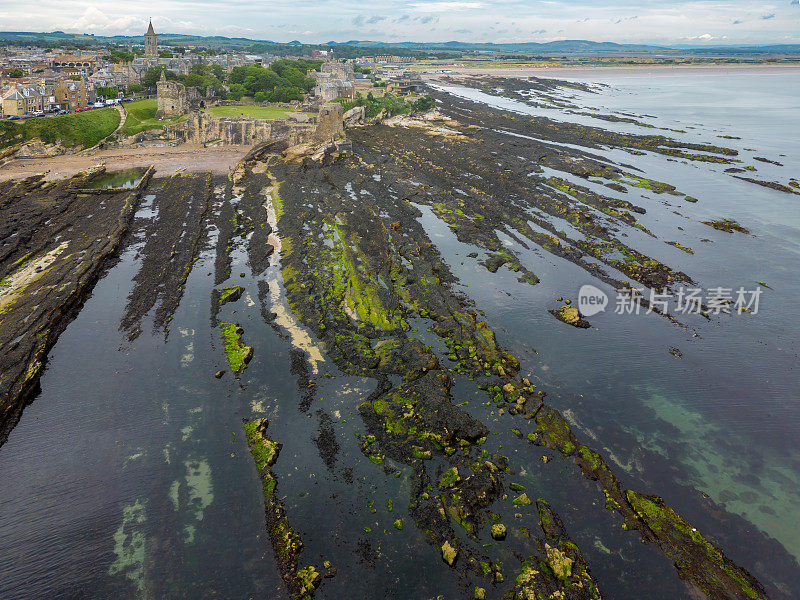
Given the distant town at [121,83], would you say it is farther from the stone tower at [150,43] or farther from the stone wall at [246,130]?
the stone wall at [246,130]

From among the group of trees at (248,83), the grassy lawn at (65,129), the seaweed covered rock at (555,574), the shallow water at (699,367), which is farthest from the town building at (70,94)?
the seaweed covered rock at (555,574)

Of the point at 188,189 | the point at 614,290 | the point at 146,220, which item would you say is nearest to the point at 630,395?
the point at 614,290

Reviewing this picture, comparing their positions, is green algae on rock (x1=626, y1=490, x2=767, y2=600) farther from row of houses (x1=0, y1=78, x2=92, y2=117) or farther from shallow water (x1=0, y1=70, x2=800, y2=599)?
row of houses (x1=0, y1=78, x2=92, y2=117)

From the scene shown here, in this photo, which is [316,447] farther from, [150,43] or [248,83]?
[150,43]

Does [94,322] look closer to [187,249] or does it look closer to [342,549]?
[187,249]

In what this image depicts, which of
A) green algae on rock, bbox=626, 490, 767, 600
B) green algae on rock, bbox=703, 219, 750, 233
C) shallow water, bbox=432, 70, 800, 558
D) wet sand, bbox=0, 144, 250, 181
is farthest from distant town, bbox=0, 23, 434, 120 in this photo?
green algae on rock, bbox=626, 490, 767, 600

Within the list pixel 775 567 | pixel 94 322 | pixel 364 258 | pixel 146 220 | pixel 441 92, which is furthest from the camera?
pixel 441 92
